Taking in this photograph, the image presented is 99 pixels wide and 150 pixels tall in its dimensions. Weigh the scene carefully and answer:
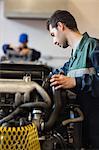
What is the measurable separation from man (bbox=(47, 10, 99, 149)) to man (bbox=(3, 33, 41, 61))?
221 centimetres

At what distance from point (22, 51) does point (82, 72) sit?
263cm

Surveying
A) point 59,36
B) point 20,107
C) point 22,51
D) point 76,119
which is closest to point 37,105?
point 20,107

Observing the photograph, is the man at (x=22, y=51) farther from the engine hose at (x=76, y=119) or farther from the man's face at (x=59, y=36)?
the engine hose at (x=76, y=119)

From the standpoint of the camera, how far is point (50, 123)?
1.22 metres

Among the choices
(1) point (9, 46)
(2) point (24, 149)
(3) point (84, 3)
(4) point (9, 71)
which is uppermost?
(3) point (84, 3)

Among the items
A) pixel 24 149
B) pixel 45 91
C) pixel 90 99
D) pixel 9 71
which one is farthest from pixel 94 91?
pixel 9 71

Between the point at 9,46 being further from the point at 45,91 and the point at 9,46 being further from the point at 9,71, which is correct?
the point at 45,91

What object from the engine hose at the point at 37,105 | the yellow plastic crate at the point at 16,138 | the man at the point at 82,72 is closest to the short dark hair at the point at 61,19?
the man at the point at 82,72

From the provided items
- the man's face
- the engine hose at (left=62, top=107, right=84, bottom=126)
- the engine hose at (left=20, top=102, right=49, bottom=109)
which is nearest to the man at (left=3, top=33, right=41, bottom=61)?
the man's face

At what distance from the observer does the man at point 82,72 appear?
1.33m

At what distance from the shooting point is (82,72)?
142 cm

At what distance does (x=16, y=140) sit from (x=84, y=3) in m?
3.87

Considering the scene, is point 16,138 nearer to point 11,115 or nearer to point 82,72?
point 11,115

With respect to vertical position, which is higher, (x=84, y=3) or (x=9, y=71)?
(x=84, y=3)
